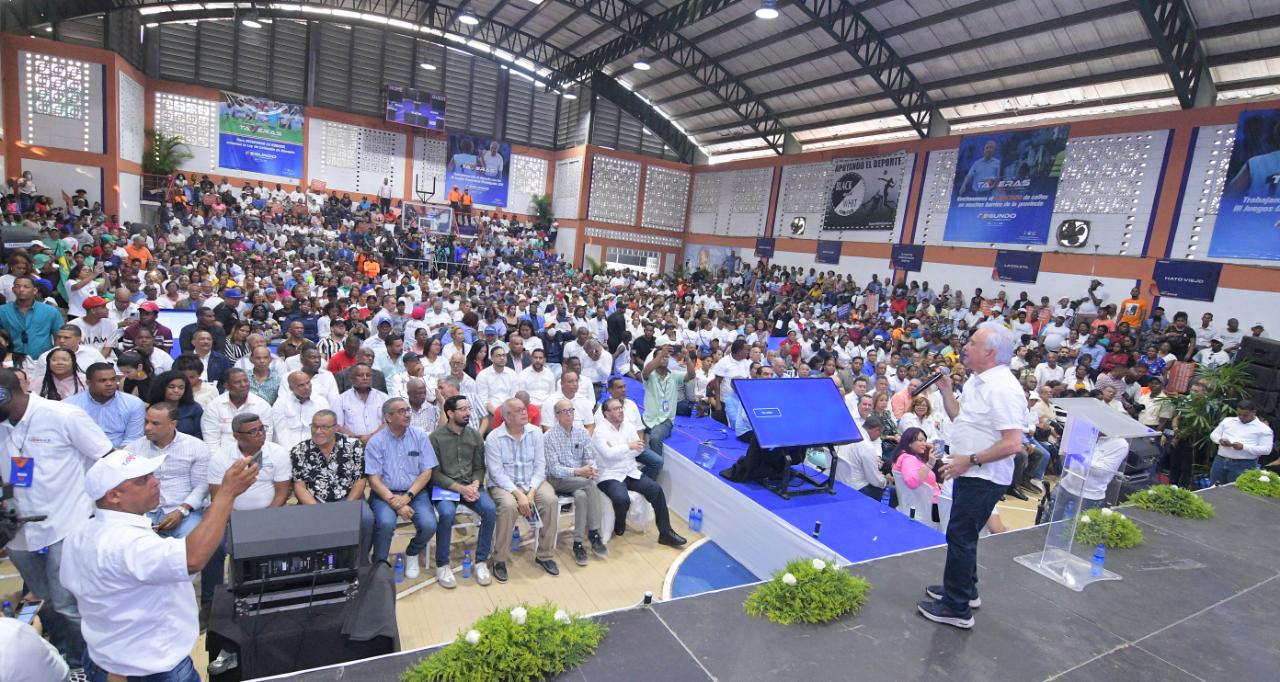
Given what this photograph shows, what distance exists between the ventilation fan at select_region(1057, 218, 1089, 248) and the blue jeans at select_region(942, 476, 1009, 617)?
14.0 metres

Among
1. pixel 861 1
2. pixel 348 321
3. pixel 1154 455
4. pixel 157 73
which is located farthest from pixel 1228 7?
pixel 157 73

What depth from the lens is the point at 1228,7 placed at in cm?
1084

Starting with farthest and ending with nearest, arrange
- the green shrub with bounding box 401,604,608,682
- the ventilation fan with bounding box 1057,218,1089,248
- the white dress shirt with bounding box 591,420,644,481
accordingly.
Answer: the ventilation fan with bounding box 1057,218,1089,248, the white dress shirt with bounding box 591,420,644,481, the green shrub with bounding box 401,604,608,682

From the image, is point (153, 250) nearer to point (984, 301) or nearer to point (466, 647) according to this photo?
point (466, 647)

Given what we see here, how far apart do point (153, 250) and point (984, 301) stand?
19060mm

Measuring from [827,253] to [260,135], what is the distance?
19.0 m

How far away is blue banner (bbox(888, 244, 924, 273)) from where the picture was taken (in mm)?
17109

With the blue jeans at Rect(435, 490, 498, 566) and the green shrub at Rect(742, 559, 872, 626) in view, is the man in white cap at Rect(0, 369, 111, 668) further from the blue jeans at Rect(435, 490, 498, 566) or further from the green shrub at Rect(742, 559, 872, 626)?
the green shrub at Rect(742, 559, 872, 626)

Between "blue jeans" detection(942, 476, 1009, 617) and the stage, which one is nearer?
the stage

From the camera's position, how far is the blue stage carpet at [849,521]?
4.37 m

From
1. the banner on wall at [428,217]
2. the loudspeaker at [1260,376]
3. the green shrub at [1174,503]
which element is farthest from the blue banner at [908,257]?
the banner on wall at [428,217]

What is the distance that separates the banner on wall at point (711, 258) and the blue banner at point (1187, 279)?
12718mm

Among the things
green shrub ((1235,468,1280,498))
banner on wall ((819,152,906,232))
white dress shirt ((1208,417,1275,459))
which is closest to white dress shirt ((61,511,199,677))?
green shrub ((1235,468,1280,498))

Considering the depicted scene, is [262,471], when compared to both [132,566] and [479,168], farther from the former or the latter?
[479,168]
